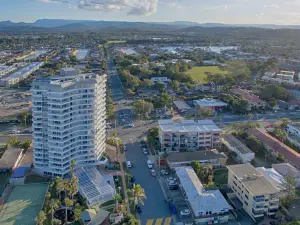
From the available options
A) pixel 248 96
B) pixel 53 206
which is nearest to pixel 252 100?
pixel 248 96

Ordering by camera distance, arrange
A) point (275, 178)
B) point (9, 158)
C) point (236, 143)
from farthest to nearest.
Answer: point (236, 143) < point (9, 158) < point (275, 178)

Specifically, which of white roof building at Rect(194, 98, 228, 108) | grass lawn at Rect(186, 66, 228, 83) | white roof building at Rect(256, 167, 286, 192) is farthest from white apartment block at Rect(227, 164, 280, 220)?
grass lawn at Rect(186, 66, 228, 83)

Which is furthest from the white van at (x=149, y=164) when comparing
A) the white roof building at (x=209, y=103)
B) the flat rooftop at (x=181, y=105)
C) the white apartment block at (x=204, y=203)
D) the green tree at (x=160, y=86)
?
the green tree at (x=160, y=86)

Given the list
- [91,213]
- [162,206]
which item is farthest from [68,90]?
[162,206]

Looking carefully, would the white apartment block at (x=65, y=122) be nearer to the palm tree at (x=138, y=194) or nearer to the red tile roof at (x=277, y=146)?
the palm tree at (x=138, y=194)

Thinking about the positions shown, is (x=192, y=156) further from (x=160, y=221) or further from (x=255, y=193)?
(x=160, y=221)

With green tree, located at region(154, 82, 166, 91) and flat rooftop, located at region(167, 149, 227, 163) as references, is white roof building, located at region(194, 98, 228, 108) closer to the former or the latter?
green tree, located at region(154, 82, 166, 91)

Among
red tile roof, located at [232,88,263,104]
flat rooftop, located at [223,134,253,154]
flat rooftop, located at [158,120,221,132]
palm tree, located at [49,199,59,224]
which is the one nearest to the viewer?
palm tree, located at [49,199,59,224]
